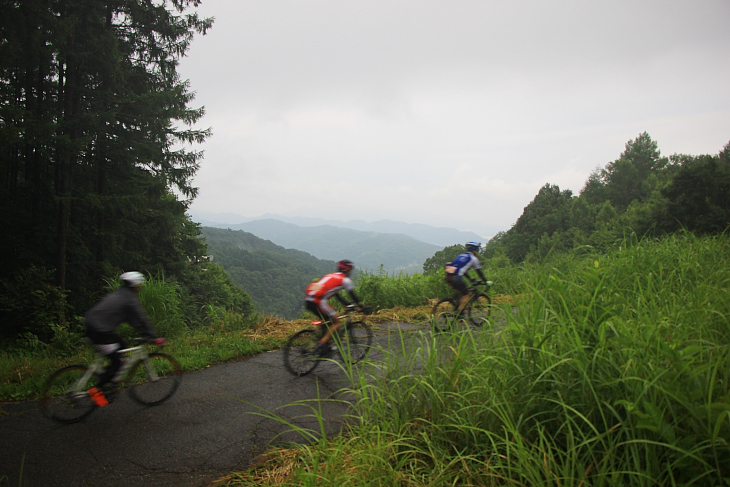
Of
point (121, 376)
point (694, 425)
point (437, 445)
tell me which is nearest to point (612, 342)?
point (694, 425)

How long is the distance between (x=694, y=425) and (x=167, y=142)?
20.7 meters

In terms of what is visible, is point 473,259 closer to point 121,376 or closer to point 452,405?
point 452,405

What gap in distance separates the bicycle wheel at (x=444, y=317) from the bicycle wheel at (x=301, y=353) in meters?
1.83

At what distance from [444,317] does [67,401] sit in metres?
4.75

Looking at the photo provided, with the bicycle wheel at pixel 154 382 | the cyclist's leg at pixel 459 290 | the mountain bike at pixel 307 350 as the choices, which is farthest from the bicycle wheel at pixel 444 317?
the bicycle wheel at pixel 154 382

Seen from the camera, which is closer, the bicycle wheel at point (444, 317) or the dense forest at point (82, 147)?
the bicycle wheel at point (444, 317)

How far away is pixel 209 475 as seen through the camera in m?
3.11

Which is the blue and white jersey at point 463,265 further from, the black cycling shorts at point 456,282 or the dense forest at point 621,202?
the dense forest at point 621,202

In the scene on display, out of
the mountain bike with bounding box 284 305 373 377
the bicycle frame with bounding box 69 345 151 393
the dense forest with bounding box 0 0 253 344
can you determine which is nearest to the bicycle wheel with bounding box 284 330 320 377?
the mountain bike with bounding box 284 305 373 377

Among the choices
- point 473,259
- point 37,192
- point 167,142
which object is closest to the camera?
point 473,259

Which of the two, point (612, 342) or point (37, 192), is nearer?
point (612, 342)

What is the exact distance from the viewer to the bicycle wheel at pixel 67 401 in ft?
13.5

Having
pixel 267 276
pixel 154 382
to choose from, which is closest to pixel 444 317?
pixel 154 382

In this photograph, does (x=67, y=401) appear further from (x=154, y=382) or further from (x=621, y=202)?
(x=621, y=202)
